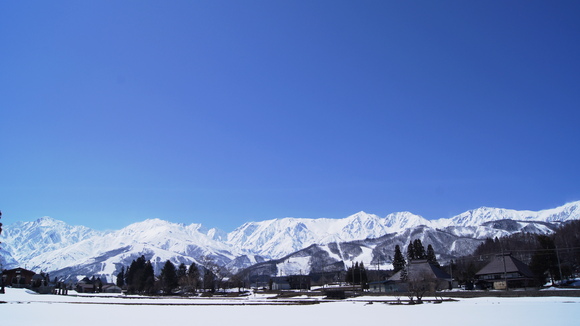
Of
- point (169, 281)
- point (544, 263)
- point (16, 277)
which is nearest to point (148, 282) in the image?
point (169, 281)

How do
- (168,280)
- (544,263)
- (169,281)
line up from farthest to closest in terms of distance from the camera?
(168,280)
(169,281)
(544,263)

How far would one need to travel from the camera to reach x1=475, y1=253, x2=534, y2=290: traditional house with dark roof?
75625mm

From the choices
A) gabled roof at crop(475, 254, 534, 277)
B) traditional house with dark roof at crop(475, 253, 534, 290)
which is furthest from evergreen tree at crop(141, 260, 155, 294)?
gabled roof at crop(475, 254, 534, 277)

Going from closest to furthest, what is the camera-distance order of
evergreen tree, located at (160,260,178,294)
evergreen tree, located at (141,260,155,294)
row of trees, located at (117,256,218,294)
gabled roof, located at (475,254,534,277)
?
1. gabled roof, located at (475,254,534,277)
2. evergreen tree, located at (160,260,178,294)
3. row of trees, located at (117,256,218,294)
4. evergreen tree, located at (141,260,155,294)

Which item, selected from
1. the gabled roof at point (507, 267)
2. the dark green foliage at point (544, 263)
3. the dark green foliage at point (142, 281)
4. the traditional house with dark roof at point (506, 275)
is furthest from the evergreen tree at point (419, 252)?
the dark green foliage at point (142, 281)

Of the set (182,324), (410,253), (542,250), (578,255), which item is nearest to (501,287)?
(542,250)

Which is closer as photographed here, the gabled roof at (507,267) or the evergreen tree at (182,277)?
the gabled roof at (507,267)

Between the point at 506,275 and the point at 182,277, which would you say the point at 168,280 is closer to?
the point at 182,277

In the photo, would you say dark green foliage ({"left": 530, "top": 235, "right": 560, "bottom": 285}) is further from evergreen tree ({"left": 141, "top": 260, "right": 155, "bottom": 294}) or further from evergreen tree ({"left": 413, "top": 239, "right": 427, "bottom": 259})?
evergreen tree ({"left": 141, "top": 260, "right": 155, "bottom": 294})

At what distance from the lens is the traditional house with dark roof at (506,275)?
75.6m

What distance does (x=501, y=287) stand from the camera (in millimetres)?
74250

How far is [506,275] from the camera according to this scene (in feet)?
243

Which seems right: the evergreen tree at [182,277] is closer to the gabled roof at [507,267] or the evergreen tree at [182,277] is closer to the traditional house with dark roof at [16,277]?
the traditional house with dark roof at [16,277]

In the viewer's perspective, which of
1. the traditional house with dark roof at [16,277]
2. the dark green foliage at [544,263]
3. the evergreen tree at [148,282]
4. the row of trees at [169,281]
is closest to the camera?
the dark green foliage at [544,263]
